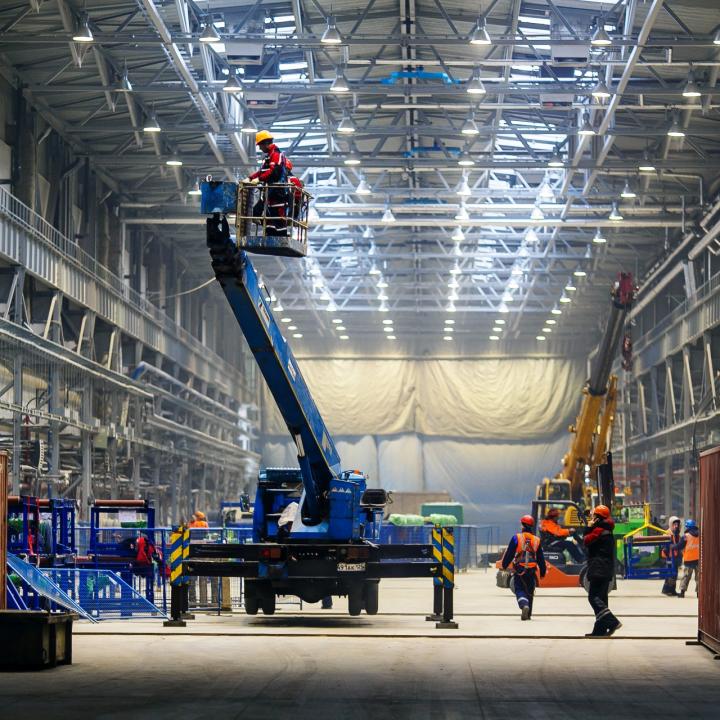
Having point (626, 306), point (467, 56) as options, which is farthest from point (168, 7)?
point (626, 306)

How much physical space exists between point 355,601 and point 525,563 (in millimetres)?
2702

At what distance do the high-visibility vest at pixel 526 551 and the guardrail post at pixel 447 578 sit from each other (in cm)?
107

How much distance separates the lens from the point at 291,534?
1978 centimetres

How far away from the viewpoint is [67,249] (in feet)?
126

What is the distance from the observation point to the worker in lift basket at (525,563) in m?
19.9

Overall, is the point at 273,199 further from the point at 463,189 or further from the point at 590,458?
the point at 590,458

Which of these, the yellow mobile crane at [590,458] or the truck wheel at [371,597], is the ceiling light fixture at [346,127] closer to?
the yellow mobile crane at [590,458]

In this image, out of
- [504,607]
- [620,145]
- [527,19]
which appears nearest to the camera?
[504,607]

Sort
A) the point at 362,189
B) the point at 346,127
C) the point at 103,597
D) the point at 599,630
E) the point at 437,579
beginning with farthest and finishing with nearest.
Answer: the point at 362,189, the point at 346,127, the point at 103,597, the point at 437,579, the point at 599,630

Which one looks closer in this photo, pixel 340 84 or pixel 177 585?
pixel 177 585

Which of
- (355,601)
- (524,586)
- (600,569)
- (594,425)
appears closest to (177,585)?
(355,601)

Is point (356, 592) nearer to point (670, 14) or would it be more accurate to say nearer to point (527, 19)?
point (670, 14)

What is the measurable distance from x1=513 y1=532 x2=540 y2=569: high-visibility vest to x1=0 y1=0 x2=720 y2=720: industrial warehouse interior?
0.06 metres

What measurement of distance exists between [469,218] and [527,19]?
10355mm
